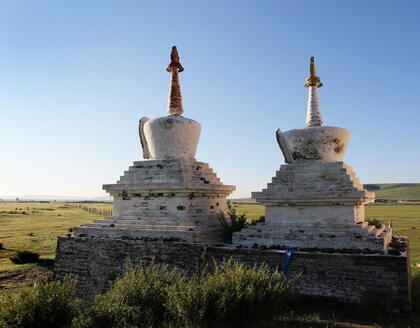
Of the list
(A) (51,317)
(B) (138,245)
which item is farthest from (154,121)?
(A) (51,317)

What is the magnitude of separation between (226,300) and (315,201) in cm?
525

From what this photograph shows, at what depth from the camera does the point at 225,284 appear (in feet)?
23.3

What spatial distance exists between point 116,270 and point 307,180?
262 inches

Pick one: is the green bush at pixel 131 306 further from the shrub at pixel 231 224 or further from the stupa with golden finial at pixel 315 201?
the shrub at pixel 231 224

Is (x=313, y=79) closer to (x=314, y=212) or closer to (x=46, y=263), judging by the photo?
(x=314, y=212)

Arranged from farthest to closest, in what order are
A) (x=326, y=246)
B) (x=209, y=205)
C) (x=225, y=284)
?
1. (x=209, y=205)
2. (x=326, y=246)
3. (x=225, y=284)

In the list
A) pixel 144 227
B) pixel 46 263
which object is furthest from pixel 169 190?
pixel 46 263

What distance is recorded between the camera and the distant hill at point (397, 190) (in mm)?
150875

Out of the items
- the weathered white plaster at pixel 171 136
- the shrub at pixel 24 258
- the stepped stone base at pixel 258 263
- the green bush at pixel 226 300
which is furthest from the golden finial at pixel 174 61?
the shrub at pixel 24 258

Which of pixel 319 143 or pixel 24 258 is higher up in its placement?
pixel 319 143

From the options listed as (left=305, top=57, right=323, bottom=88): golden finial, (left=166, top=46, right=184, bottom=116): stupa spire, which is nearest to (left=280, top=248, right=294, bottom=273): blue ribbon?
(left=305, top=57, right=323, bottom=88): golden finial

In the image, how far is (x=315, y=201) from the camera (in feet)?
36.0

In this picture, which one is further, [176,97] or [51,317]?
[176,97]

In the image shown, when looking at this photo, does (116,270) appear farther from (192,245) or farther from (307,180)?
(307,180)
